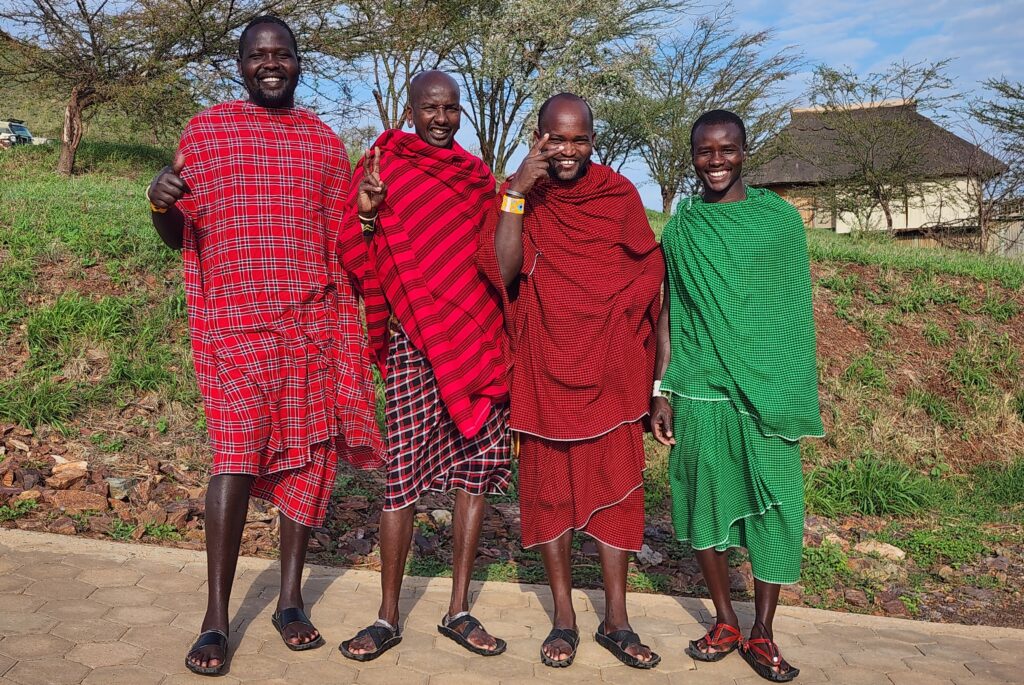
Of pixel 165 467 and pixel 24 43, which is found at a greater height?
pixel 24 43

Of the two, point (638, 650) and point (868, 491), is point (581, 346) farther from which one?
point (868, 491)

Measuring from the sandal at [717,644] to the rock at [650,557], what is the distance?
1.63m

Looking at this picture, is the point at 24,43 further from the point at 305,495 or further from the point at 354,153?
the point at 305,495

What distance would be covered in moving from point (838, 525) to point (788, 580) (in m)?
2.72

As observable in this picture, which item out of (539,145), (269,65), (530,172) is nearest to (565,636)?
(530,172)

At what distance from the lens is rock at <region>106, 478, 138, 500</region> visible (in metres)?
5.16

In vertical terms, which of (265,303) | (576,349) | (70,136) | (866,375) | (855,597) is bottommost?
(855,597)

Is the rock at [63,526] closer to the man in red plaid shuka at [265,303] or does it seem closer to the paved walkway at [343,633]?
the paved walkway at [343,633]

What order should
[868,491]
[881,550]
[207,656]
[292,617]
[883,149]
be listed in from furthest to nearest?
[883,149] → [868,491] → [881,550] → [292,617] → [207,656]

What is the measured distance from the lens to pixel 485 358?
11.2ft

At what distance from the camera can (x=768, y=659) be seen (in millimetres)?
3289

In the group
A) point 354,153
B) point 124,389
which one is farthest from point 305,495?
point 354,153

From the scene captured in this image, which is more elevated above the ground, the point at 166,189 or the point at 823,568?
the point at 166,189

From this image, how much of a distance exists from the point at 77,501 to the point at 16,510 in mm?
295
